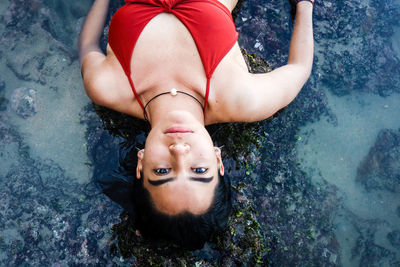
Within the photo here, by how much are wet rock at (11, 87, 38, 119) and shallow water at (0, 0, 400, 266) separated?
0.05ft

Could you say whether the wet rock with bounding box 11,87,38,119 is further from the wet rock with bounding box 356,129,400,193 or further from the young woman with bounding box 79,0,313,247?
the wet rock with bounding box 356,129,400,193

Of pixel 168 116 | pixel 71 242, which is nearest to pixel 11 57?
pixel 71 242

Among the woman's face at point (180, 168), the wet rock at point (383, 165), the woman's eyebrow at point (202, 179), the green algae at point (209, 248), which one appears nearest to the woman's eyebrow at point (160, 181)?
the woman's face at point (180, 168)

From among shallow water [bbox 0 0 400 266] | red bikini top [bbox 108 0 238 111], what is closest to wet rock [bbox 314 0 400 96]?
shallow water [bbox 0 0 400 266]

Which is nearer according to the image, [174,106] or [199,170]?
[199,170]

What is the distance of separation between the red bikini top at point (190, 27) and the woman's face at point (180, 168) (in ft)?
2.52

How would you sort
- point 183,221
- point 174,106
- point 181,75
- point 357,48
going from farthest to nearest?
1. point 357,48
2. point 181,75
3. point 174,106
4. point 183,221

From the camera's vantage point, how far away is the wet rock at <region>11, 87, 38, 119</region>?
3.72 meters

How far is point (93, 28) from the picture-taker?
12.4 ft

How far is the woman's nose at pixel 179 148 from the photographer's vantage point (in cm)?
199

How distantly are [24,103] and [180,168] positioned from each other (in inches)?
111

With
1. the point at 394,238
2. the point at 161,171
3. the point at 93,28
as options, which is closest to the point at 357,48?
the point at 394,238

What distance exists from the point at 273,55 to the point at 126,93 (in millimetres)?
2092

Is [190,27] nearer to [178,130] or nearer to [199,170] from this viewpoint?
[178,130]
